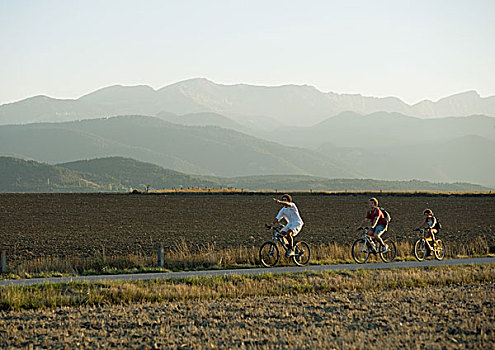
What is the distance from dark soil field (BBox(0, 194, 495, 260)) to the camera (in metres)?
29.3

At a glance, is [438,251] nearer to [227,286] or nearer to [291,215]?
[291,215]

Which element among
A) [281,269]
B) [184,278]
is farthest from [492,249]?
[184,278]

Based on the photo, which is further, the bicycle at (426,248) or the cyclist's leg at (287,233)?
the bicycle at (426,248)

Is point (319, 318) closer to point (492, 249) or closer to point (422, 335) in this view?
point (422, 335)

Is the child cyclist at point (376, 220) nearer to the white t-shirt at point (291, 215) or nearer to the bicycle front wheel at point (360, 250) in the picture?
the bicycle front wheel at point (360, 250)

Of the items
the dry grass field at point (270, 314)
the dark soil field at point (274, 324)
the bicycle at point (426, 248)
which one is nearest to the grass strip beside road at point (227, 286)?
the dry grass field at point (270, 314)

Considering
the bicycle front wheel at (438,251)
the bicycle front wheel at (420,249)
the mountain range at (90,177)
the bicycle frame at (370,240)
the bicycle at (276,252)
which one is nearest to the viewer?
the bicycle at (276,252)

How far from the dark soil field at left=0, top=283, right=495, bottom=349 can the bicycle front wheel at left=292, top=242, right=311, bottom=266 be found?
465cm

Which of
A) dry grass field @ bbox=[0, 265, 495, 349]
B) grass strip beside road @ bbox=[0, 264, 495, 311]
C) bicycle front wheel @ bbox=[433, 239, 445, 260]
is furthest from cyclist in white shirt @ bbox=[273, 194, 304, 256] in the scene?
bicycle front wheel @ bbox=[433, 239, 445, 260]

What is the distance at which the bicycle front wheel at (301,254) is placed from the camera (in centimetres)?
1992

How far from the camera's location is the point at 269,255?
19703mm

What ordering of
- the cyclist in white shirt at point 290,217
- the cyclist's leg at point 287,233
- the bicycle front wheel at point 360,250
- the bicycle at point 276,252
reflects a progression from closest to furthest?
the cyclist in white shirt at point 290,217 → the cyclist's leg at point 287,233 → the bicycle at point 276,252 → the bicycle front wheel at point 360,250

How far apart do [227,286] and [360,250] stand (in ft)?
20.4

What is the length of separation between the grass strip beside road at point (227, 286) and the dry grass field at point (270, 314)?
1.0 inches
